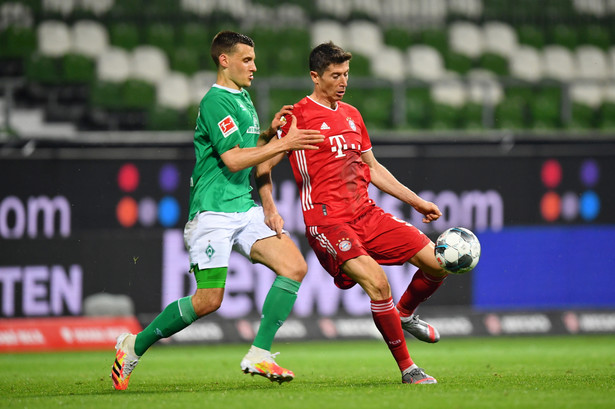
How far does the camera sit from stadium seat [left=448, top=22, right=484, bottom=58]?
55.5 ft

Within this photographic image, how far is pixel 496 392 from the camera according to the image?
5969 millimetres

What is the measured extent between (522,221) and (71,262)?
563 cm

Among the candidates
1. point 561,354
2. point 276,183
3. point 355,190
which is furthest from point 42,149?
point 561,354

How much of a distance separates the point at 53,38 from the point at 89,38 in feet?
1.89

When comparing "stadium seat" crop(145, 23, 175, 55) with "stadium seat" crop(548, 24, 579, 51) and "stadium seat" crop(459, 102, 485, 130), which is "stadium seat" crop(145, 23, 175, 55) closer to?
"stadium seat" crop(459, 102, 485, 130)

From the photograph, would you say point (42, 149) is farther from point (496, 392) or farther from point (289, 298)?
point (496, 392)

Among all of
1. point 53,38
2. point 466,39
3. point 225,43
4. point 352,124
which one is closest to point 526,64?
point 466,39

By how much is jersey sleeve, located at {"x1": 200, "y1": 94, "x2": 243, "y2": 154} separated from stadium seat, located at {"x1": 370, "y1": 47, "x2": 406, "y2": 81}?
9.83 meters

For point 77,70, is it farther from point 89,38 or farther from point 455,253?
point 455,253

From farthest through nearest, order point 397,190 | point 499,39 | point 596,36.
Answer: point 596,36, point 499,39, point 397,190

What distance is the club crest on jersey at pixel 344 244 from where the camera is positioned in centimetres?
661

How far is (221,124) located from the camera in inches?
252

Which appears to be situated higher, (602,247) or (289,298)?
(289,298)

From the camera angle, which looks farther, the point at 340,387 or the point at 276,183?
the point at 276,183
